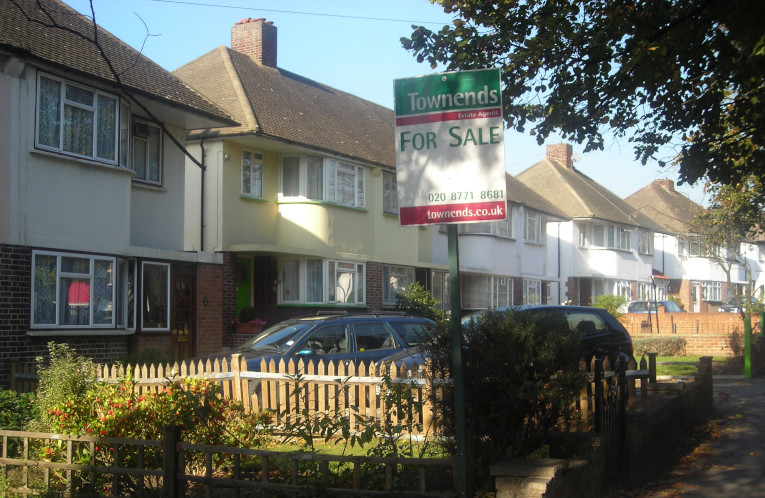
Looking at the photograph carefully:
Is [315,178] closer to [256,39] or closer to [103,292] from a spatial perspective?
[256,39]

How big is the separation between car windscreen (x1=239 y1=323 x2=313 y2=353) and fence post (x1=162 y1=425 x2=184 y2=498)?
5195mm

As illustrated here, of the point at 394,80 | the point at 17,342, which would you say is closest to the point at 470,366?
the point at 394,80

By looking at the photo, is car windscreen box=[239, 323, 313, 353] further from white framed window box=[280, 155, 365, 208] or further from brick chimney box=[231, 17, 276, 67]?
brick chimney box=[231, 17, 276, 67]

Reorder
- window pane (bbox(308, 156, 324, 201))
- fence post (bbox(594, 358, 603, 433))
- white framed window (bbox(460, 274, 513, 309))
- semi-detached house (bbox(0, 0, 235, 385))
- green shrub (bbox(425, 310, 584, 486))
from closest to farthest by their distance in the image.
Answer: green shrub (bbox(425, 310, 584, 486)) → fence post (bbox(594, 358, 603, 433)) → semi-detached house (bbox(0, 0, 235, 385)) → window pane (bbox(308, 156, 324, 201)) → white framed window (bbox(460, 274, 513, 309))

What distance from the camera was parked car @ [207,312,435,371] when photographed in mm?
11391

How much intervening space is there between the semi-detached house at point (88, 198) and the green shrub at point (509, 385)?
9.31 meters

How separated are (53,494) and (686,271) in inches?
2117

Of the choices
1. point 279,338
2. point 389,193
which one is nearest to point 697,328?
point 389,193

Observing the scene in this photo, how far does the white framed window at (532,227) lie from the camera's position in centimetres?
3600

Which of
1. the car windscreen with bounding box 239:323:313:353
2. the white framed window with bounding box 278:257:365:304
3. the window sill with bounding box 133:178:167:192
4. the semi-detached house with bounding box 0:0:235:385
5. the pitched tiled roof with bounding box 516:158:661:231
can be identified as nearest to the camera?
the car windscreen with bounding box 239:323:313:353

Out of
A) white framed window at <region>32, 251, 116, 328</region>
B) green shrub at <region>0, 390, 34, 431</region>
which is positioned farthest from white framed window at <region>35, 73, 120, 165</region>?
green shrub at <region>0, 390, 34, 431</region>

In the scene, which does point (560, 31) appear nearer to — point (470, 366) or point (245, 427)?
point (470, 366)

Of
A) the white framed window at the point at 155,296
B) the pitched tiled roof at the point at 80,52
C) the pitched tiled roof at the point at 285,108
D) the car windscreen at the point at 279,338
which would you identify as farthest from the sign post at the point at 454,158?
the pitched tiled roof at the point at 285,108

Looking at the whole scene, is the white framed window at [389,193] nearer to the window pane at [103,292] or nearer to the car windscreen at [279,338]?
the window pane at [103,292]
